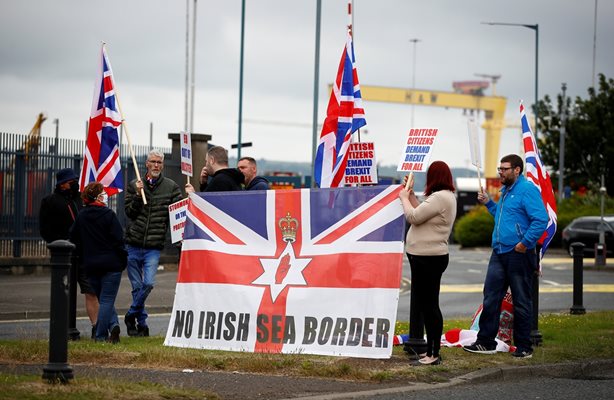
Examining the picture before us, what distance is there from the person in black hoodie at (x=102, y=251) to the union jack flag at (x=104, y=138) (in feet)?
4.69

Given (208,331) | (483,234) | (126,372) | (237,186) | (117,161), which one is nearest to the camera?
(126,372)

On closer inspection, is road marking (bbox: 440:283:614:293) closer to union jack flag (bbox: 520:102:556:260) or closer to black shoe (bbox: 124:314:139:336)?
union jack flag (bbox: 520:102:556:260)

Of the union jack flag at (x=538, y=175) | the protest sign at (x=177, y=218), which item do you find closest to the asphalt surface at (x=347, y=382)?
the protest sign at (x=177, y=218)

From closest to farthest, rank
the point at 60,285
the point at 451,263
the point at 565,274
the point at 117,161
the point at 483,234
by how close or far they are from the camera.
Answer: the point at 60,285, the point at 117,161, the point at 565,274, the point at 451,263, the point at 483,234

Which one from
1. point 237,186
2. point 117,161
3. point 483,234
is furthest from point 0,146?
point 483,234

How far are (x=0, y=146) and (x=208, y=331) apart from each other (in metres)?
13.7

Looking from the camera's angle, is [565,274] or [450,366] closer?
[450,366]

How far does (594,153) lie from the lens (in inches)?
2142

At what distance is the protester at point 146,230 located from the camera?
1224 cm

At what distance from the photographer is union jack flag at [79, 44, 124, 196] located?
13.3 meters

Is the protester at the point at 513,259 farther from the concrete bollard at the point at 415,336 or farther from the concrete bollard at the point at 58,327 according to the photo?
the concrete bollard at the point at 58,327

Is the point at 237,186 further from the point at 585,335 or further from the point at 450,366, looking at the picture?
the point at 585,335

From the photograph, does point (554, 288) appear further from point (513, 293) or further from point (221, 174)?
point (221, 174)

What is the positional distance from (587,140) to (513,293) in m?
44.4
